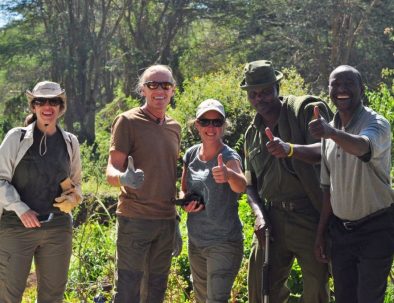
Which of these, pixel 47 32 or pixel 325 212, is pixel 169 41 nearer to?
pixel 47 32

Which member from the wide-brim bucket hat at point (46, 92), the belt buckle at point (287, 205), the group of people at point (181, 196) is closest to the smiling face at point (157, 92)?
the group of people at point (181, 196)

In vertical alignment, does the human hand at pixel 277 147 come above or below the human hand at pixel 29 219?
above

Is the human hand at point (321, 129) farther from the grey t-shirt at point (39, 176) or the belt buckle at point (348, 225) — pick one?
the grey t-shirt at point (39, 176)

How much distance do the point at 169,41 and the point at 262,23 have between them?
19.4 feet

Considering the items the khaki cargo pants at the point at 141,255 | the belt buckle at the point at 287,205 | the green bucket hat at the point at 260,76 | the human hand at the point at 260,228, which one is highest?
the green bucket hat at the point at 260,76

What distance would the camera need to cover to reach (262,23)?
31.4 metres

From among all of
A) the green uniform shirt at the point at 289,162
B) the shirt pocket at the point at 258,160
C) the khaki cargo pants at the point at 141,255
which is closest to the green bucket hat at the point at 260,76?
the green uniform shirt at the point at 289,162

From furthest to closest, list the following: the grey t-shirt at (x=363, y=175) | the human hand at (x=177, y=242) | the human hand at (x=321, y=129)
Answer: the human hand at (x=177, y=242) → the grey t-shirt at (x=363, y=175) → the human hand at (x=321, y=129)

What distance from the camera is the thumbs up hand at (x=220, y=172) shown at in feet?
15.9

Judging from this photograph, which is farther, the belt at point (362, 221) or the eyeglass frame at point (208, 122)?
the eyeglass frame at point (208, 122)

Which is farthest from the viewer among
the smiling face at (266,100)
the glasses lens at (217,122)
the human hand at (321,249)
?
the glasses lens at (217,122)

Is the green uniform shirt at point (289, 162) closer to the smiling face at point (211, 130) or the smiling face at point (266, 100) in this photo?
the smiling face at point (266, 100)

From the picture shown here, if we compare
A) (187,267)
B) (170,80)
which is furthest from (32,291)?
(170,80)

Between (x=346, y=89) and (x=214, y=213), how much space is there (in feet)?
4.43
